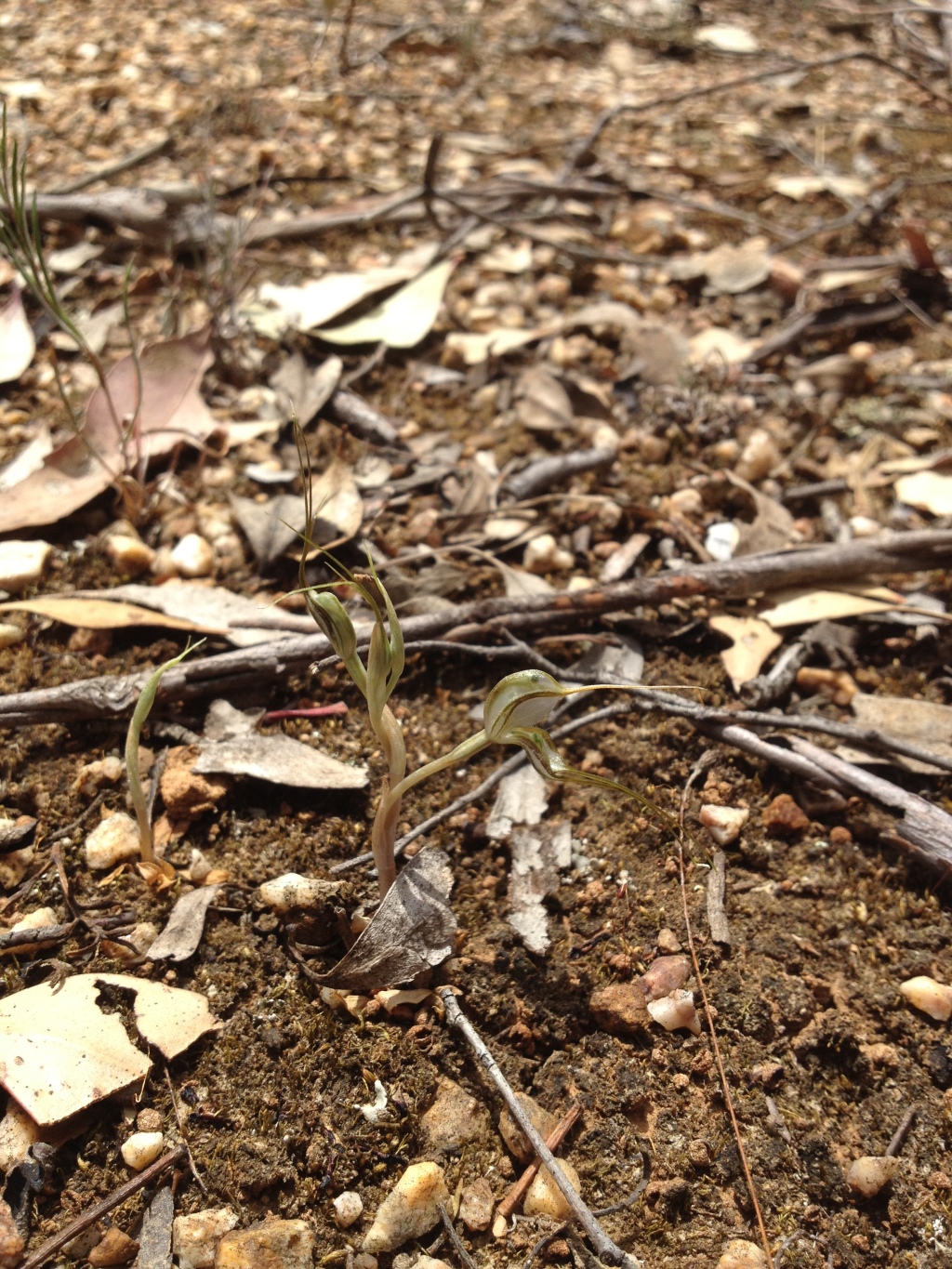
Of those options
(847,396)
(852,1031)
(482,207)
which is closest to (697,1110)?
(852,1031)

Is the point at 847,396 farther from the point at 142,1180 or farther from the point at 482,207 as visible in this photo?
the point at 142,1180

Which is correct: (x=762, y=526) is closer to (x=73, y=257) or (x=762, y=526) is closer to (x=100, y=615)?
(x=100, y=615)

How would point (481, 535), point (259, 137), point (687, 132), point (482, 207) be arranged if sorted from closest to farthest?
point (481, 535), point (482, 207), point (259, 137), point (687, 132)

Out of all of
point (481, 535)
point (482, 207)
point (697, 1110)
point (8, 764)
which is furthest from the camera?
point (482, 207)

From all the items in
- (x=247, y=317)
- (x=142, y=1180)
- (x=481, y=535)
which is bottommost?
(x=142, y=1180)

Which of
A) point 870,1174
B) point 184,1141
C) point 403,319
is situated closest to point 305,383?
point 403,319

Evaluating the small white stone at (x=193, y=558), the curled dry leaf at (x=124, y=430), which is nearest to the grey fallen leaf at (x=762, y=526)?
the small white stone at (x=193, y=558)

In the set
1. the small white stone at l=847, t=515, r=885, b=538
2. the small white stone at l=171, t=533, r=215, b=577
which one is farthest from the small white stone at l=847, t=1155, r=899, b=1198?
the small white stone at l=171, t=533, r=215, b=577
